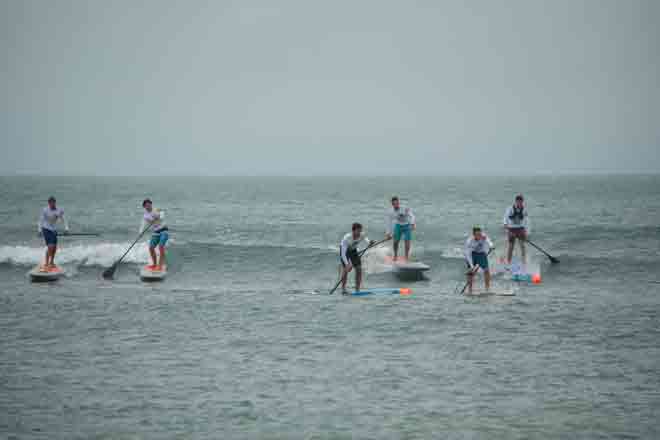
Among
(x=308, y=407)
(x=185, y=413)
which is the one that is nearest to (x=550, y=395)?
(x=308, y=407)

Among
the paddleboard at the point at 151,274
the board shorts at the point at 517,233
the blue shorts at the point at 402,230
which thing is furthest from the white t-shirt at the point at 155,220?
the board shorts at the point at 517,233

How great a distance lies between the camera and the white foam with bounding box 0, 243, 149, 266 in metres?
23.5

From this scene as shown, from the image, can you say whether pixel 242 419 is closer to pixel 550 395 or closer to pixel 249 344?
pixel 249 344

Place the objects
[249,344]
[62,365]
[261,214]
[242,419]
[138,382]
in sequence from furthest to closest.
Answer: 1. [261,214]
2. [249,344]
3. [62,365]
4. [138,382]
5. [242,419]

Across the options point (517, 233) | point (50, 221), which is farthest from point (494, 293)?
point (50, 221)

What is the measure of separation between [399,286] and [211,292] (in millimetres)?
5399

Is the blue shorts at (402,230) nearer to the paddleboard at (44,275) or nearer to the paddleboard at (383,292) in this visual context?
the paddleboard at (383,292)

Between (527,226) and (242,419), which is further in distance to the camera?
(527,226)

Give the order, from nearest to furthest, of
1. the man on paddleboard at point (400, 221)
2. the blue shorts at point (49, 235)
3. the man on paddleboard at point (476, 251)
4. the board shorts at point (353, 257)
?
the man on paddleboard at point (476, 251) → the board shorts at point (353, 257) → the blue shorts at point (49, 235) → the man on paddleboard at point (400, 221)

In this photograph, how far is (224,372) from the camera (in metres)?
9.77

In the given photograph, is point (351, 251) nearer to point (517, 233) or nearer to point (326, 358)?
point (517, 233)

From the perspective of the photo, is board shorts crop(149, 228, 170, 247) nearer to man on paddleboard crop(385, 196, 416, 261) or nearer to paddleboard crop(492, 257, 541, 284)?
man on paddleboard crop(385, 196, 416, 261)

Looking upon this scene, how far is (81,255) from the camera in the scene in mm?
24375

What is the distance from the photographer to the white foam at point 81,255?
77.1ft
